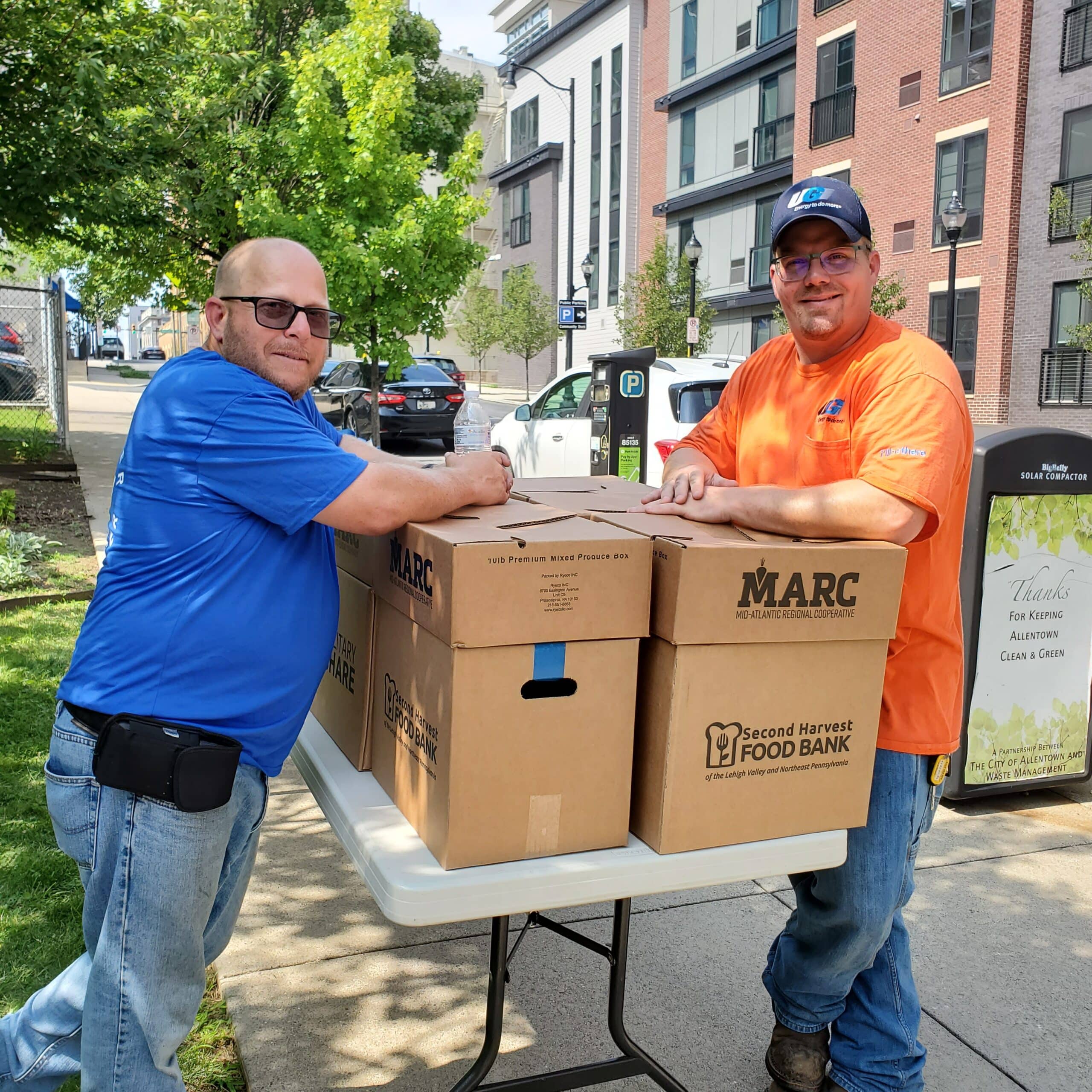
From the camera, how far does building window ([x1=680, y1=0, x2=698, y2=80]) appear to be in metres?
35.0

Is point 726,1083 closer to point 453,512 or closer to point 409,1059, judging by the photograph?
point 409,1059

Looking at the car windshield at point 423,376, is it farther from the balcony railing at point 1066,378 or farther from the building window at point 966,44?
the building window at point 966,44

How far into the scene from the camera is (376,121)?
11922 mm

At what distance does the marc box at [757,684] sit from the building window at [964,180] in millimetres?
23918

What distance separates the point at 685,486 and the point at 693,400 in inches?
305

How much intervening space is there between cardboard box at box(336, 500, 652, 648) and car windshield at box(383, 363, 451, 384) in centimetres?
1752

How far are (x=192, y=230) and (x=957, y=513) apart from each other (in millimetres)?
15660

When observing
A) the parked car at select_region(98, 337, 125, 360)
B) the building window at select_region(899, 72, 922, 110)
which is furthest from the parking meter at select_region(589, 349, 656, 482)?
the parked car at select_region(98, 337, 125, 360)

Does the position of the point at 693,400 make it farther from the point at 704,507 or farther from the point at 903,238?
the point at 903,238

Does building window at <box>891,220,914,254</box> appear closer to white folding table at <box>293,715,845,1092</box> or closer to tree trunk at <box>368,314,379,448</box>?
tree trunk at <box>368,314,379,448</box>

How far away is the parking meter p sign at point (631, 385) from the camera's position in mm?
10039

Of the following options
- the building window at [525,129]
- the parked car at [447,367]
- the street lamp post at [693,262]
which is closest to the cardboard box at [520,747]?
the parked car at [447,367]

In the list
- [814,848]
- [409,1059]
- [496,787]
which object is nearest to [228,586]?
[496,787]

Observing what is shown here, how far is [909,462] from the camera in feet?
7.29
